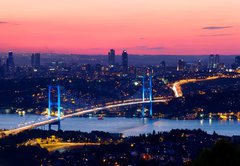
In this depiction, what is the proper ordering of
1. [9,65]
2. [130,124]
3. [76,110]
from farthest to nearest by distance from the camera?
[9,65] < [130,124] < [76,110]

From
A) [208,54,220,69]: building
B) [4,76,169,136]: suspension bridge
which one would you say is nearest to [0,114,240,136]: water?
[4,76,169,136]: suspension bridge

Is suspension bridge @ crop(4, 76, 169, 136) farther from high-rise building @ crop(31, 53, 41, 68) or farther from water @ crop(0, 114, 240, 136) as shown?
high-rise building @ crop(31, 53, 41, 68)

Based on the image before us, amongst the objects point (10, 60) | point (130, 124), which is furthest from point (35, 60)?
point (130, 124)

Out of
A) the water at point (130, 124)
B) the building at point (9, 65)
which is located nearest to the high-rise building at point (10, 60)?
the building at point (9, 65)

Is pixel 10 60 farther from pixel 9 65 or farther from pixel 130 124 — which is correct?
pixel 130 124

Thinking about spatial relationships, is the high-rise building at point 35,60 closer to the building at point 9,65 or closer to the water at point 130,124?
the building at point 9,65

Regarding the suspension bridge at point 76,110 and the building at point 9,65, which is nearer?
the suspension bridge at point 76,110

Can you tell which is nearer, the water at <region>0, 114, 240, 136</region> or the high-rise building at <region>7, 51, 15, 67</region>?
the water at <region>0, 114, 240, 136</region>

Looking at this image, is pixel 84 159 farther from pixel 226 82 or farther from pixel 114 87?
pixel 226 82

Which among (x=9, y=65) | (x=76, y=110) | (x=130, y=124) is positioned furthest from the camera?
(x=9, y=65)
